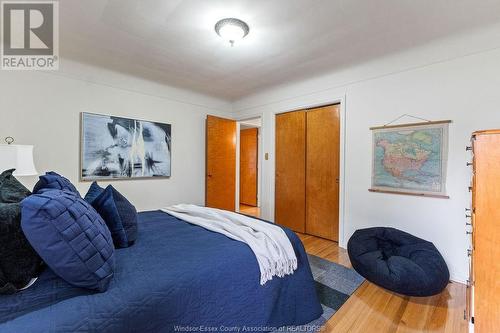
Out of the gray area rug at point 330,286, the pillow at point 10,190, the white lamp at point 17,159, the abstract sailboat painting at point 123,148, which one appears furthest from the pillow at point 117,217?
the abstract sailboat painting at point 123,148

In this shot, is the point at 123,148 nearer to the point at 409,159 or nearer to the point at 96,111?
the point at 96,111

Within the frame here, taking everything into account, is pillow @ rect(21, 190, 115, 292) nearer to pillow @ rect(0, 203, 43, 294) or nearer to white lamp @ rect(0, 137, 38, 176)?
pillow @ rect(0, 203, 43, 294)

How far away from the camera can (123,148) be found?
338cm

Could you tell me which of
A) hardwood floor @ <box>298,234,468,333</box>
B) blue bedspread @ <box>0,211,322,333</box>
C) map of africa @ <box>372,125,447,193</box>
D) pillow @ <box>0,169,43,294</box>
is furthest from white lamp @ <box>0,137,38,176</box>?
map of africa @ <box>372,125,447,193</box>

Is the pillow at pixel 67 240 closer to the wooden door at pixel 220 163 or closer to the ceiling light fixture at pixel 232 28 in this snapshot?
the ceiling light fixture at pixel 232 28

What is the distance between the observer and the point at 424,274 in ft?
6.29

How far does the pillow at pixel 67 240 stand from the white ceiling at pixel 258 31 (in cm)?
176

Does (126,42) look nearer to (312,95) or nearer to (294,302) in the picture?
(312,95)

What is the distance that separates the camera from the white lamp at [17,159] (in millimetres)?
2086

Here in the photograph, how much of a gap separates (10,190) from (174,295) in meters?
1.04

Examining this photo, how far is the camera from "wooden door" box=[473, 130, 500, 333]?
3.79ft

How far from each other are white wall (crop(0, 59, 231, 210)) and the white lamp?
0.59 m

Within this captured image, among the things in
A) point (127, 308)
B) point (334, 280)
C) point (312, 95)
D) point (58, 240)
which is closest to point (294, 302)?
point (334, 280)

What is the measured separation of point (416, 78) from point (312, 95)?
132 cm
